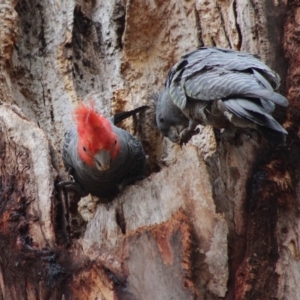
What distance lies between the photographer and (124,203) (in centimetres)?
281

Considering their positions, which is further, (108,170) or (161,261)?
(108,170)

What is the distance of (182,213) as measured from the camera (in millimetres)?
2533

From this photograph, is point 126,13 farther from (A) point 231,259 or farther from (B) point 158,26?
(A) point 231,259

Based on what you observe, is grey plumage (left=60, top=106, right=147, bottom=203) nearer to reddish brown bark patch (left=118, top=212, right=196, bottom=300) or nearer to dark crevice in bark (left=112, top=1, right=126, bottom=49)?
reddish brown bark patch (left=118, top=212, right=196, bottom=300)

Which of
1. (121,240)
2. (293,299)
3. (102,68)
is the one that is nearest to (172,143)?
(102,68)

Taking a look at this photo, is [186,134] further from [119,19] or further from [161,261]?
[119,19]

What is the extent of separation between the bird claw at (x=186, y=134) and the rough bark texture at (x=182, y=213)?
0.11 metres

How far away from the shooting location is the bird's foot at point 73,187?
2945 millimetres

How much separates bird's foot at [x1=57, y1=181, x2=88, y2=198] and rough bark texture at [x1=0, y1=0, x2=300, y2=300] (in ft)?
0.14

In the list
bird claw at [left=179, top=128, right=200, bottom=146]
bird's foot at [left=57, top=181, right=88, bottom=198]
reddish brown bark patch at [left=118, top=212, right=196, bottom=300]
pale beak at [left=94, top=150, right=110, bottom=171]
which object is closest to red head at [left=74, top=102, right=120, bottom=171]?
pale beak at [left=94, top=150, right=110, bottom=171]

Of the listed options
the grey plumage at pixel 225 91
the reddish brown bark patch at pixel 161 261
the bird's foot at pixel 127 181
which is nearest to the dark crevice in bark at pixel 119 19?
the grey plumage at pixel 225 91

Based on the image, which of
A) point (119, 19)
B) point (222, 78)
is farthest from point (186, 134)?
point (119, 19)

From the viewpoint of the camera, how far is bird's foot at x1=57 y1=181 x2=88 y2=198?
9.66ft

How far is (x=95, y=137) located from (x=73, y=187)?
0.33 metres
